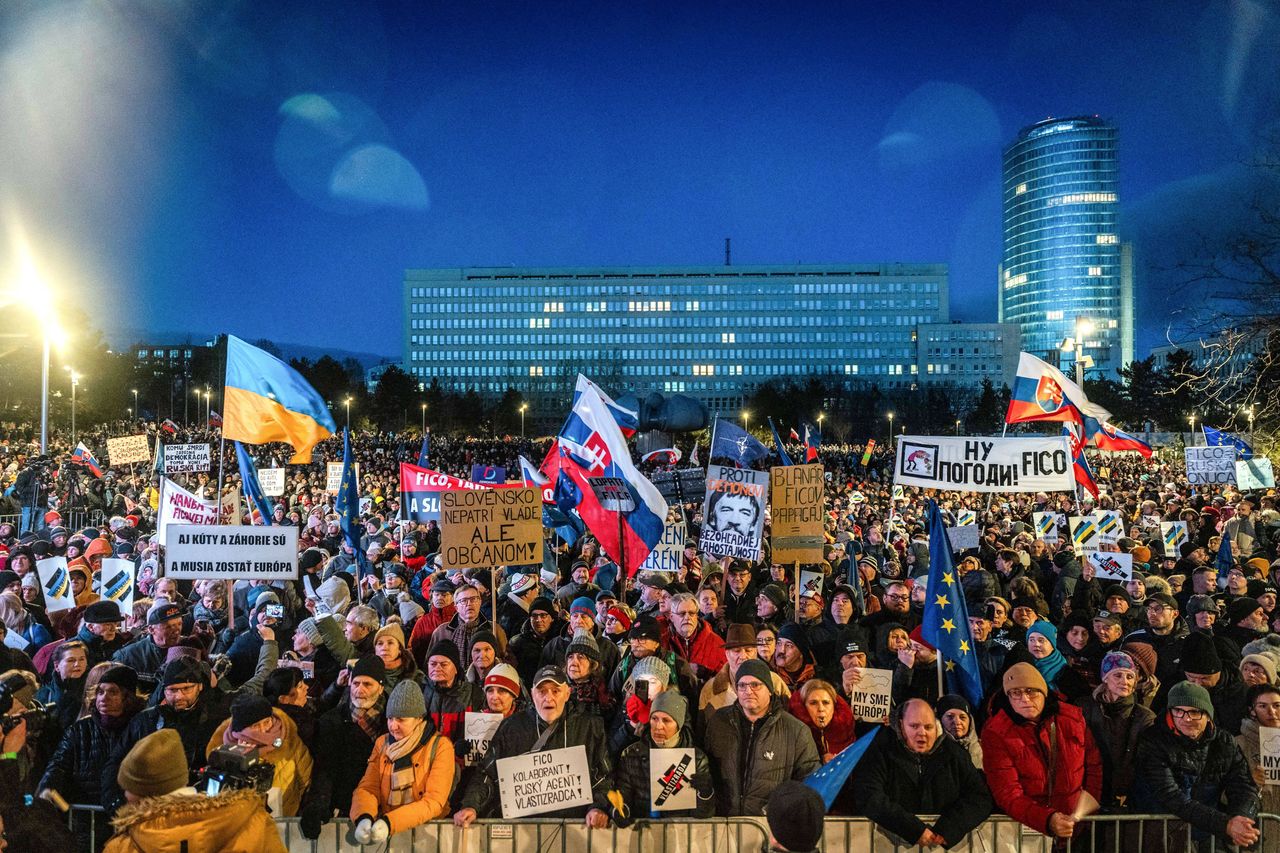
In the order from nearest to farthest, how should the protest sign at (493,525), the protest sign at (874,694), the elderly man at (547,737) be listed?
the elderly man at (547,737), the protest sign at (874,694), the protest sign at (493,525)

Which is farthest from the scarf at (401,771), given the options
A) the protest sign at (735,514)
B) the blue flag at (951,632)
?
the protest sign at (735,514)

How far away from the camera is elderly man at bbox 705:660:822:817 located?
460 cm

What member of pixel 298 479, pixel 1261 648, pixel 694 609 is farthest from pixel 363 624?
pixel 298 479

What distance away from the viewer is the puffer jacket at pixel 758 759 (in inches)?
181

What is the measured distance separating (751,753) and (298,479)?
23537 millimetres

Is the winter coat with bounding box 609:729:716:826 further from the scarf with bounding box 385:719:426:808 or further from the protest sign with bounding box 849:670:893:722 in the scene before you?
the protest sign with bounding box 849:670:893:722

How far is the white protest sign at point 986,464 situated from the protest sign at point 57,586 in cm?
792

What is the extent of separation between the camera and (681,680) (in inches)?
232

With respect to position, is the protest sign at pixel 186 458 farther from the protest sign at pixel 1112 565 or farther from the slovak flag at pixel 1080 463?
the slovak flag at pixel 1080 463

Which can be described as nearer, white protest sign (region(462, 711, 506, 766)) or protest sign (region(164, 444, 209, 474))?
white protest sign (region(462, 711, 506, 766))

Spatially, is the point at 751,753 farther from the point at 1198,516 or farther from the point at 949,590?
the point at 1198,516

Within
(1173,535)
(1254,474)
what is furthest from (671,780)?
(1254,474)

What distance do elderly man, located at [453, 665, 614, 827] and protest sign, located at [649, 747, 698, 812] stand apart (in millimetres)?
259

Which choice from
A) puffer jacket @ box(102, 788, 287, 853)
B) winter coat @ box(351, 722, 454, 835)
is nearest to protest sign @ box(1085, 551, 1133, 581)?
winter coat @ box(351, 722, 454, 835)
